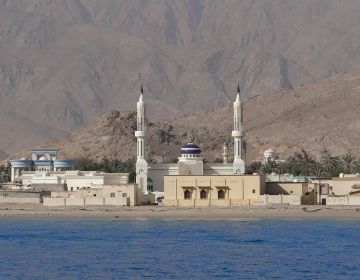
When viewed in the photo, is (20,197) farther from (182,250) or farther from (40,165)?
(182,250)

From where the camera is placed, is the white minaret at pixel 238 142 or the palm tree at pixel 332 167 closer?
the white minaret at pixel 238 142

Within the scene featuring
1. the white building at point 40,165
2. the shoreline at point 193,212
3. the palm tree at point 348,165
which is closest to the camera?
the shoreline at point 193,212

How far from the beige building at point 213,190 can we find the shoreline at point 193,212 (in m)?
2.32

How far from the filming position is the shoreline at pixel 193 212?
127 metres

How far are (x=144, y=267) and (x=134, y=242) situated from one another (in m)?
19.0

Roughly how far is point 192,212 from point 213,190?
164 inches

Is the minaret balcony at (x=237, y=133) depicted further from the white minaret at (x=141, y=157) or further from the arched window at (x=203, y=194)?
the arched window at (x=203, y=194)

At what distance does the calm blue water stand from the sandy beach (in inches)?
256

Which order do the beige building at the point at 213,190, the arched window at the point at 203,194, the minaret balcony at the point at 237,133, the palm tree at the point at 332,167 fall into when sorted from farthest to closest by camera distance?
the palm tree at the point at 332,167, the minaret balcony at the point at 237,133, the arched window at the point at 203,194, the beige building at the point at 213,190

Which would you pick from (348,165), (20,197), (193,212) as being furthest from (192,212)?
(348,165)

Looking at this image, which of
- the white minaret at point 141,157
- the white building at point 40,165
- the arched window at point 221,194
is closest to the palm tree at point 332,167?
the white minaret at point 141,157

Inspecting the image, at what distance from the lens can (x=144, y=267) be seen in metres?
76.2

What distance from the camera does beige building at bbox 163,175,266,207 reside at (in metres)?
132

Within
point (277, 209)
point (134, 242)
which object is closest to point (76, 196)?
point (277, 209)
